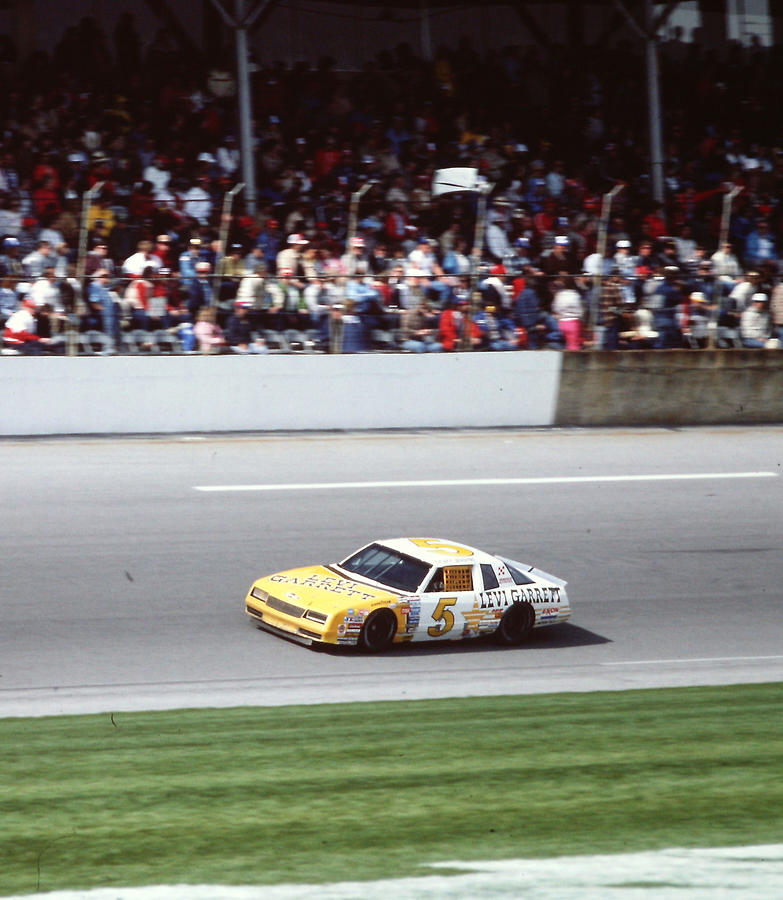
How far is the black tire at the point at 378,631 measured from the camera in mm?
9648

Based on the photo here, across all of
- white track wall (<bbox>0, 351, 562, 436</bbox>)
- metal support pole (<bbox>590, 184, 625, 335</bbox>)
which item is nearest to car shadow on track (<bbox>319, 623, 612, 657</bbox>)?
white track wall (<bbox>0, 351, 562, 436</bbox>)

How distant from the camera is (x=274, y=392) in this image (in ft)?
54.1

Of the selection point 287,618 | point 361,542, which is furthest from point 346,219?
point 287,618

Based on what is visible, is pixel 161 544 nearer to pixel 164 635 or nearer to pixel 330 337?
pixel 164 635

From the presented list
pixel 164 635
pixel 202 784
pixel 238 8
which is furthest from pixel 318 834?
pixel 238 8

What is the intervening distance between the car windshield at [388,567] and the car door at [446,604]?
122mm

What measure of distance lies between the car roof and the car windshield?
60 mm

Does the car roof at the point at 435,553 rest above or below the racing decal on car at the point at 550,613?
above

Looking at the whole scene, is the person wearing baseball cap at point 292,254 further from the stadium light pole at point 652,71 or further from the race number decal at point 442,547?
the stadium light pole at point 652,71

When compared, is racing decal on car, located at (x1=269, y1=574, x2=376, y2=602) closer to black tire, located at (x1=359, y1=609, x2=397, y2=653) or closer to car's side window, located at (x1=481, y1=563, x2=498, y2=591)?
black tire, located at (x1=359, y1=609, x2=397, y2=653)

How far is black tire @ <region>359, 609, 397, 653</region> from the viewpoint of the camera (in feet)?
31.7

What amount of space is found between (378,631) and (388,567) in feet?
2.25

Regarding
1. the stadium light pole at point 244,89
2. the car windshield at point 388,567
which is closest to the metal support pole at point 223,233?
the stadium light pole at point 244,89

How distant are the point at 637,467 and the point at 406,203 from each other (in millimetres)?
4951
